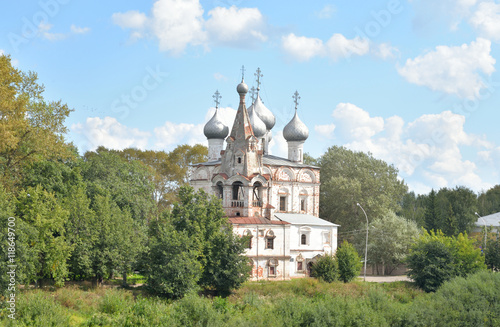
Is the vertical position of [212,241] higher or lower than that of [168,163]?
lower

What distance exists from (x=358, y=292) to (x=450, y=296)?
572 cm

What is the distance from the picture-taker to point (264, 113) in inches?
2009

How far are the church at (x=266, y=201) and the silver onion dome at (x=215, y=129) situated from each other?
2.16 metres

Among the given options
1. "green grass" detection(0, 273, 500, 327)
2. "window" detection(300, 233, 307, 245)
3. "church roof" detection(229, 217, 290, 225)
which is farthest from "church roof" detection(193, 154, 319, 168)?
"green grass" detection(0, 273, 500, 327)

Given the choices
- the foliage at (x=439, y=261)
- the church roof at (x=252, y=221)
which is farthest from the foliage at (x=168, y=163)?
the foliage at (x=439, y=261)

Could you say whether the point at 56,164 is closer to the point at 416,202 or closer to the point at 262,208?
the point at 262,208

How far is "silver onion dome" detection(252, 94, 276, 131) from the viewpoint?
167 ft

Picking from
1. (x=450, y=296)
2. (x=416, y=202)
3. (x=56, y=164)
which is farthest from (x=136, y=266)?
(x=416, y=202)

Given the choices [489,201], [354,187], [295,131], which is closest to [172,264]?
[295,131]

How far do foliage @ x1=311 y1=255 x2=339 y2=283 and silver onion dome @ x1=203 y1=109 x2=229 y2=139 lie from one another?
1507cm

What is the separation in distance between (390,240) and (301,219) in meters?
8.60

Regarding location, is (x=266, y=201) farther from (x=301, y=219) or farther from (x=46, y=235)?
(x=46, y=235)

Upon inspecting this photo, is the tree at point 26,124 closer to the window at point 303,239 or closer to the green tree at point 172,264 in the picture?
the green tree at point 172,264

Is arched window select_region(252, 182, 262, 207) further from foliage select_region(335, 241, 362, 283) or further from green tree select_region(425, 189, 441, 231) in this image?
green tree select_region(425, 189, 441, 231)
